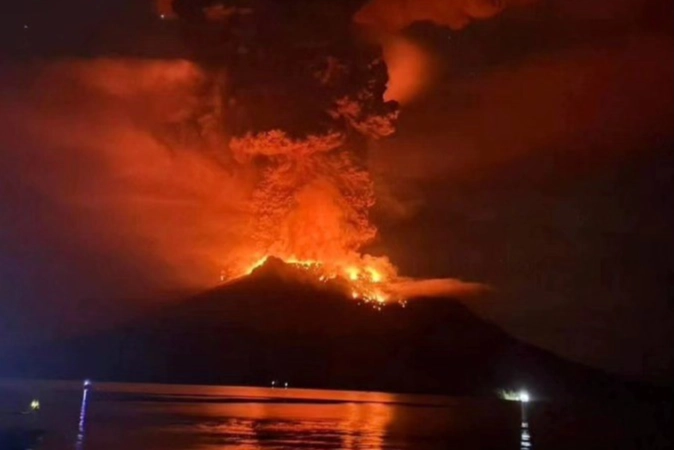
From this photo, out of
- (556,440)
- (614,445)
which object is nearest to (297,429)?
(556,440)

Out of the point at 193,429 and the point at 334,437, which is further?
the point at 193,429

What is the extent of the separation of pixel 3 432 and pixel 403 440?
81.2ft

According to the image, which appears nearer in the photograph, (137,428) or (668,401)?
(137,428)

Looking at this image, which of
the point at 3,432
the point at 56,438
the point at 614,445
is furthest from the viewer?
the point at 614,445

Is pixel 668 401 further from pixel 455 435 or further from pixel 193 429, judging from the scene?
pixel 193 429

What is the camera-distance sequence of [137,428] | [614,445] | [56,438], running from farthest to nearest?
[614,445]
[137,428]
[56,438]

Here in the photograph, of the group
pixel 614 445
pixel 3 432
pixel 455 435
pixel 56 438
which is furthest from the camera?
pixel 455 435

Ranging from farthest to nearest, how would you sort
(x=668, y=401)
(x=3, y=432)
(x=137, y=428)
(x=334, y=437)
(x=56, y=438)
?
(x=668, y=401)
(x=137, y=428)
(x=334, y=437)
(x=56, y=438)
(x=3, y=432)

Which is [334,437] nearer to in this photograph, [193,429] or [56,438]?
[193,429]

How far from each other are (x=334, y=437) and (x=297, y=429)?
1007cm

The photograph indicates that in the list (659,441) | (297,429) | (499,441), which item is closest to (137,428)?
(297,429)

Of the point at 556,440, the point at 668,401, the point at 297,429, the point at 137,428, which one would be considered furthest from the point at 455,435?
the point at 668,401

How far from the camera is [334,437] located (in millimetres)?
51531

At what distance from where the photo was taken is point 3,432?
3753cm
